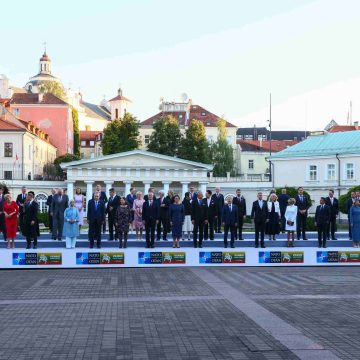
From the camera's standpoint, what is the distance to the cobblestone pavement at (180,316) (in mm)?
10531

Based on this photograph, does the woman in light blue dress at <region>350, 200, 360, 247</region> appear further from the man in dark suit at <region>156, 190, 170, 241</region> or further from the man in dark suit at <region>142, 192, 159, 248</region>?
the man in dark suit at <region>142, 192, 159, 248</region>

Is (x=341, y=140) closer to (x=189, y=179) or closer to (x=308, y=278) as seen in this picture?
(x=189, y=179)

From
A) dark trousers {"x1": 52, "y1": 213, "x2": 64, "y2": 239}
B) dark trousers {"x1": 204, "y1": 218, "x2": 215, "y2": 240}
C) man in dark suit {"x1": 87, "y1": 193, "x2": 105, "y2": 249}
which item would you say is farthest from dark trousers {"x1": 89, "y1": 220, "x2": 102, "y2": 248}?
dark trousers {"x1": 204, "y1": 218, "x2": 215, "y2": 240}

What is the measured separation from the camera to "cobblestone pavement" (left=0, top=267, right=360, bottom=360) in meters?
10.5

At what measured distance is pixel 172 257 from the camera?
24422 millimetres

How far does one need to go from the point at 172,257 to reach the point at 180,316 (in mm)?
10768

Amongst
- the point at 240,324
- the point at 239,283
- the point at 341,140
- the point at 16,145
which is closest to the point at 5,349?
the point at 240,324

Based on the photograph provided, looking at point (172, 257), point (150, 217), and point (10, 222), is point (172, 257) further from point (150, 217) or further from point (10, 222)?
point (10, 222)

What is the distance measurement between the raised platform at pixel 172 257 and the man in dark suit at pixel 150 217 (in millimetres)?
401

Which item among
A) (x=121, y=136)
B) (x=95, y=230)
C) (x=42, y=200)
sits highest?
(x=121, y=136)

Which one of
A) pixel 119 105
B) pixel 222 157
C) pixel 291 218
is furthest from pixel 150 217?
pixel 119 105

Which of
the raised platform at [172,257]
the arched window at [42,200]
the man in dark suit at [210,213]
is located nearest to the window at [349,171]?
the arched window at [42,200]

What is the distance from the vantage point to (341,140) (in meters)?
73.2

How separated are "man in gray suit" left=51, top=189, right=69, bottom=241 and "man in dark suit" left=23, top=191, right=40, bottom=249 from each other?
1155mm
